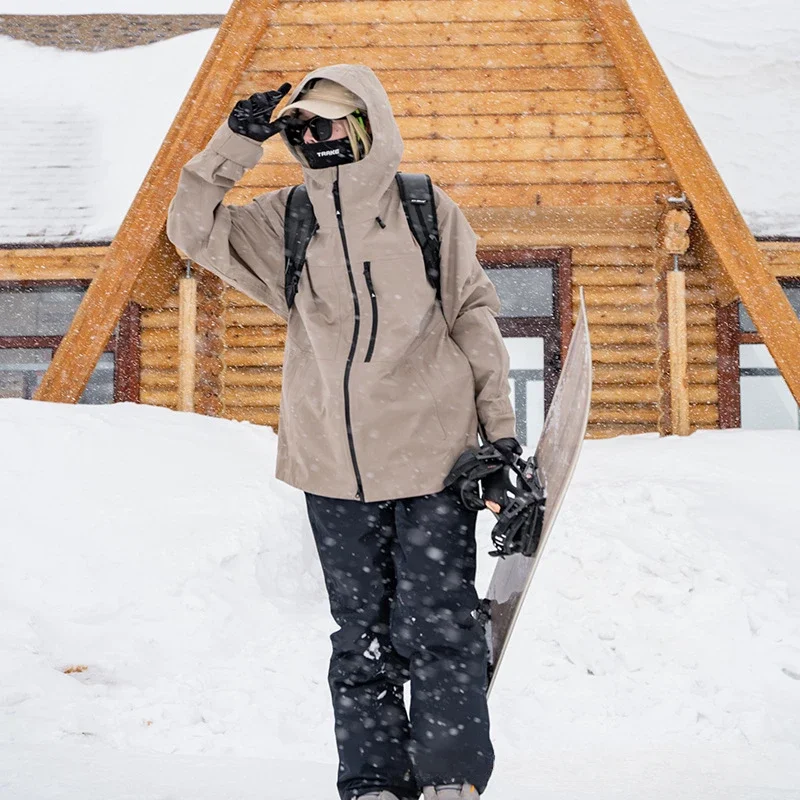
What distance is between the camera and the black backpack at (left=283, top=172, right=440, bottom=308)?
2.28 metres

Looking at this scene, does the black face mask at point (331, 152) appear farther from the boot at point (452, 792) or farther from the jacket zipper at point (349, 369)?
the boot at point (452, 792)

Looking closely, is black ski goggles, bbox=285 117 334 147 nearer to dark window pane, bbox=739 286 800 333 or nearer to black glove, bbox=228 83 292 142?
black glove, bbox=228 83 292 142

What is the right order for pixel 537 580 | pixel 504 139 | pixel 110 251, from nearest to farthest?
pixel 537 580
pixel 110 251
pixel 504 139

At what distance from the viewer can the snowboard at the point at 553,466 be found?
2.26m

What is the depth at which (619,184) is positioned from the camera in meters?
8.06

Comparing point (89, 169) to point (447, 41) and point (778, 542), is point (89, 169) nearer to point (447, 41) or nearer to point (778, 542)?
Result: point (447, 41)

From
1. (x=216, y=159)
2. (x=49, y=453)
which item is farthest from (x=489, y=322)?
(x=49, y=453)

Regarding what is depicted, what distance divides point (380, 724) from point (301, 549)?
380 cm

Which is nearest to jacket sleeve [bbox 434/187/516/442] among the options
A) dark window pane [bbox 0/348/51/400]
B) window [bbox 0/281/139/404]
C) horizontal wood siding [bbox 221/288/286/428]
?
horizontal wood siding [bbox 221/288/286/428]

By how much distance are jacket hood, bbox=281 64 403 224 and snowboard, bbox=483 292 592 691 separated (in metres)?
0.64

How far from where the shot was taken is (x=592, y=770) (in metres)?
3.08

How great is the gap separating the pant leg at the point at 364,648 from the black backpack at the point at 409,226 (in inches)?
24.2

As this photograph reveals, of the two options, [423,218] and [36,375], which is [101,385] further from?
[423,218]

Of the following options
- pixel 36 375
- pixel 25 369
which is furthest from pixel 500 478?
pixel 25 369
